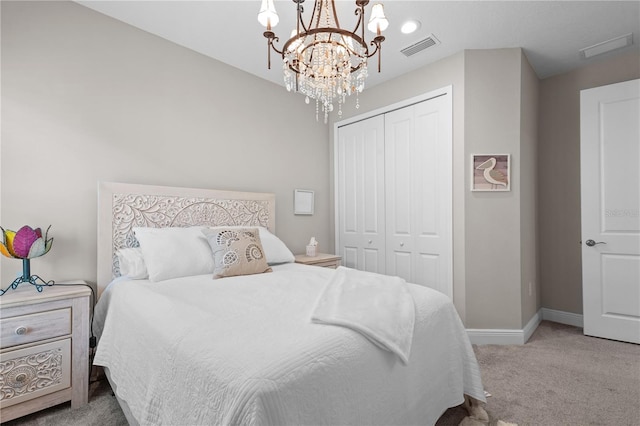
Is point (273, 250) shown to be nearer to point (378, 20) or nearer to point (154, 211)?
point (154, 211)

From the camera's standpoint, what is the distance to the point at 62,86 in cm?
215

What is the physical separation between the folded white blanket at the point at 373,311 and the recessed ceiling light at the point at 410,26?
203 centimetres

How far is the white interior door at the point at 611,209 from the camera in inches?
105

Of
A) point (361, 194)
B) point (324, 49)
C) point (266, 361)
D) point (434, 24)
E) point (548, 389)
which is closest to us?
point (266, 361)

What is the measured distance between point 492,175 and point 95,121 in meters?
3.28

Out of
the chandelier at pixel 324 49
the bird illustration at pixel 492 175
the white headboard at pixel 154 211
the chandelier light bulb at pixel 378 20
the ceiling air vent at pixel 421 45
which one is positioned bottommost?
the white headboard at pixel 154 211

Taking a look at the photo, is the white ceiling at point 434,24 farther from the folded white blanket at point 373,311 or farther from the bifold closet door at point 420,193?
the folded white blanket at point 373,311

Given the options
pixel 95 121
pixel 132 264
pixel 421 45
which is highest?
pixel 421 45

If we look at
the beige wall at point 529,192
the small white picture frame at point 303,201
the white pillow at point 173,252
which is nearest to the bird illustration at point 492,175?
the beige wall at point 529,192

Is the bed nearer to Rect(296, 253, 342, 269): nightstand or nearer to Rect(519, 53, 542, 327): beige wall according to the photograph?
Rect(296, 253, 342, 269): nightstand

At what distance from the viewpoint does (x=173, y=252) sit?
6.92 ft

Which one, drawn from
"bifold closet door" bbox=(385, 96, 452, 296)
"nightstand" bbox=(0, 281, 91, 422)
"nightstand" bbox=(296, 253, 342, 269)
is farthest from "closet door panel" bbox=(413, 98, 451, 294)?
Result: "nightstand" bbox=(0, 281, 91, 422)

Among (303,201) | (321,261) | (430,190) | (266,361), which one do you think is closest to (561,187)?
(430,190)

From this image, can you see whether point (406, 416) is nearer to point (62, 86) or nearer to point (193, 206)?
point (193, 206)
